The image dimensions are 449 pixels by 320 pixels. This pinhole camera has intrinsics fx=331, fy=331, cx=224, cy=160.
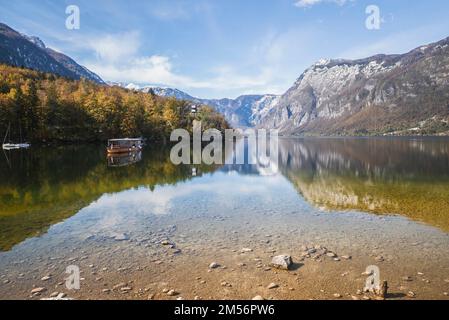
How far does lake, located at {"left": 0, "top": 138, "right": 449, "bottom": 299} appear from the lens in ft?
38.3

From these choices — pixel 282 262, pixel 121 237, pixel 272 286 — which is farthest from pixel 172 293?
pixel 121 237

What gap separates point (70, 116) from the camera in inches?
4242

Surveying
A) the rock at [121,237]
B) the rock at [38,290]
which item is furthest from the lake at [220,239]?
the rock at [121,237]

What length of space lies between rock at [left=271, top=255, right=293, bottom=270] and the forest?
10247 centimetres

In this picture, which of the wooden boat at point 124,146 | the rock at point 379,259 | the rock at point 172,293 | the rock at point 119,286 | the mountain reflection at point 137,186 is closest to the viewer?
the rock at point 172,293

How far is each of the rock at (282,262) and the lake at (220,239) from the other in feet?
1.10

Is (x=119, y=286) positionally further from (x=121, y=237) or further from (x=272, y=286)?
(x=121, y=237)

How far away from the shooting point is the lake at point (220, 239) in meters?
11.7

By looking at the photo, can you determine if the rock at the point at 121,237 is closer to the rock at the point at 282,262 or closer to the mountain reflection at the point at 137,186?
the mountain reflection at the point at 137,186

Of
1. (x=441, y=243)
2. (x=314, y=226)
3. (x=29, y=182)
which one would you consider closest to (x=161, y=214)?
(x=314, y=226)

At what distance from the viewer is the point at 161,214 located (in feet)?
75.3

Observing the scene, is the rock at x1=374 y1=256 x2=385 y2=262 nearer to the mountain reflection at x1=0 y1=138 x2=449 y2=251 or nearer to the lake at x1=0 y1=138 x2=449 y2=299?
the lake at x1=0 y1=138 x2=449 y2=299

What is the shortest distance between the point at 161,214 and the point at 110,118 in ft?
341
